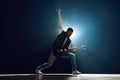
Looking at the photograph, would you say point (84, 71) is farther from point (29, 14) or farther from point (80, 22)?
point (29, 14)

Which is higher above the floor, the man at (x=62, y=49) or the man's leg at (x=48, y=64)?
the man at (x=62, y=49)

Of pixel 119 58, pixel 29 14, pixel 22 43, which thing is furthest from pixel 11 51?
pixel 119 58

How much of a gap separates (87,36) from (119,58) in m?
1.15

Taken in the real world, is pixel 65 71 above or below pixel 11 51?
below

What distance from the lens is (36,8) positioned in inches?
442

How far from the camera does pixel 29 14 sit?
36.9 feet

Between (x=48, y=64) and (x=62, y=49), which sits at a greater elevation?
(x=62, y=49)

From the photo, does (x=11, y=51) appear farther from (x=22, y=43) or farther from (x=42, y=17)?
(x=42, y=17)

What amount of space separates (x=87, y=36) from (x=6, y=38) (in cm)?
242

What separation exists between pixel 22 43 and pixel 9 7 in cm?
115

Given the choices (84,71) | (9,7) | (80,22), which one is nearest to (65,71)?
(84,71)

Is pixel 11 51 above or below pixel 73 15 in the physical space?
below

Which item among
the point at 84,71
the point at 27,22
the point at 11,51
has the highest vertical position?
the point at 27,22

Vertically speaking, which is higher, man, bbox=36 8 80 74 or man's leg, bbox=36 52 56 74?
man, bbox=36 8 80 74
